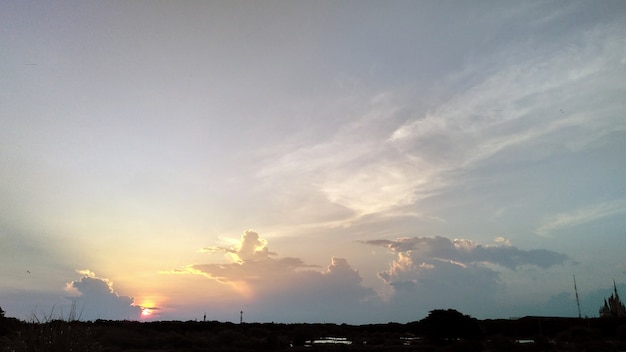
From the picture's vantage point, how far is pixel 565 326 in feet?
252

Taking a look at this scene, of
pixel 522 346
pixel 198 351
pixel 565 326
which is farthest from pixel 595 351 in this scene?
pixel 565 326

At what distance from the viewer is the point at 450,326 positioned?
169 feet

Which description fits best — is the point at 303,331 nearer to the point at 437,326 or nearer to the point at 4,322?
the point at 437,326

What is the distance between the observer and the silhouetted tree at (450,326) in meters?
51.3

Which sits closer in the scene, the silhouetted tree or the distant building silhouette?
the silhouetted tree

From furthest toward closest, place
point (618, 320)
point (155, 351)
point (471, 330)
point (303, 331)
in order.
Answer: point (618, 320), point (303, 331), point (471, 330), point (155, 351)

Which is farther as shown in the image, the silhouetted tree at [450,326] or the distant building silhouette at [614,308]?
the distant building silhouette at [614,308]

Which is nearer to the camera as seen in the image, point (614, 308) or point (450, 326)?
point (450, 326)

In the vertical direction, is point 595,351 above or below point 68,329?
below

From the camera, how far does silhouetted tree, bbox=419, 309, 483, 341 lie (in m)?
51.3

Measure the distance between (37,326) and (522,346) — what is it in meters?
39.2

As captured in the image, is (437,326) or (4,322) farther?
(4,322)

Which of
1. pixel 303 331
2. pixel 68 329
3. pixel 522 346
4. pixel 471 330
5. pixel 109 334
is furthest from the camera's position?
pixel 303 331

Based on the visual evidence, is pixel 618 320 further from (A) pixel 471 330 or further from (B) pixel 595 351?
(B) pixel 595 351
